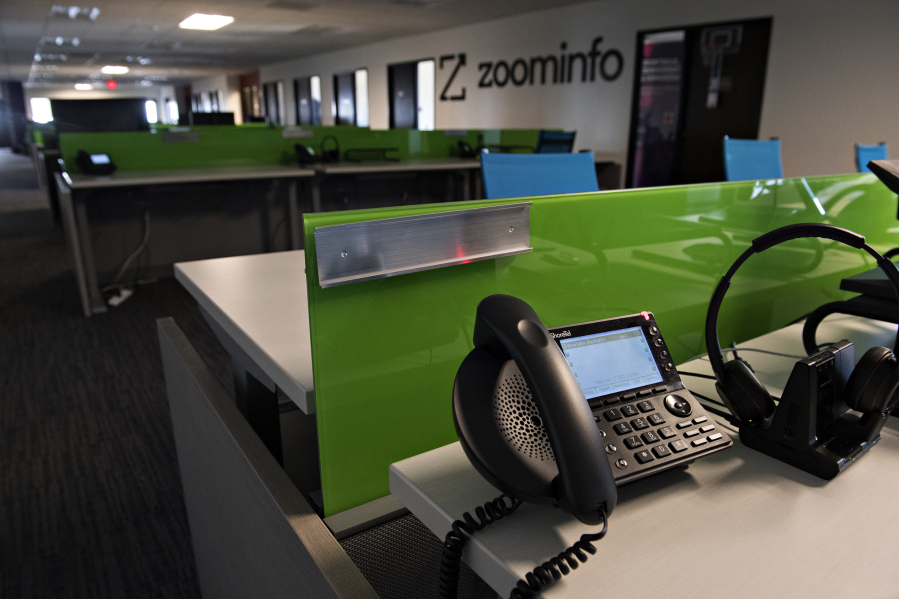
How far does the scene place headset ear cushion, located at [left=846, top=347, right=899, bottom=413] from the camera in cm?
71

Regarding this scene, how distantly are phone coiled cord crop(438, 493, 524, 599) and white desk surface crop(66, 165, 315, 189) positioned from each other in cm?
351

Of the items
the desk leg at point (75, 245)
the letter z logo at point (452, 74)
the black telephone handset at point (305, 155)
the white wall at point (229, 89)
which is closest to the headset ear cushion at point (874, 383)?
the desk leg at point (75, 245)

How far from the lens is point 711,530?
568 millimetres

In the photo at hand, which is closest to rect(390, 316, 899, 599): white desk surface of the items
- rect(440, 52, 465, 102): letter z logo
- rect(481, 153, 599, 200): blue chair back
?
rect(481, 153, 599, 200): blue chair back

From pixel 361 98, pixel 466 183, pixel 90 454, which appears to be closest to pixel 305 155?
pixel 466 183

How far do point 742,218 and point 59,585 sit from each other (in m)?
1.83

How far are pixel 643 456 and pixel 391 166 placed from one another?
428cm

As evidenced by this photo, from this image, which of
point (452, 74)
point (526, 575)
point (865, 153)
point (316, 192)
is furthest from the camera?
point (452, 74)

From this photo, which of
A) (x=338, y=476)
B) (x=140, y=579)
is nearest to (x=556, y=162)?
(x=338, y=476)

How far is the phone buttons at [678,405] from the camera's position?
664 mm

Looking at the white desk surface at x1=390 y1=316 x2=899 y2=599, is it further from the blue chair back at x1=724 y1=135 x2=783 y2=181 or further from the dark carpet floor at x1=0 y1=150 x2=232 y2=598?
the blue chair back at x1=724 y1=135 x2=783 y2=181

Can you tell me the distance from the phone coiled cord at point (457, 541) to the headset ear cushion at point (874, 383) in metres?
0.49

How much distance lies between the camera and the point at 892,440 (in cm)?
76

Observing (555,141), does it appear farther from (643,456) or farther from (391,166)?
(643,456)
